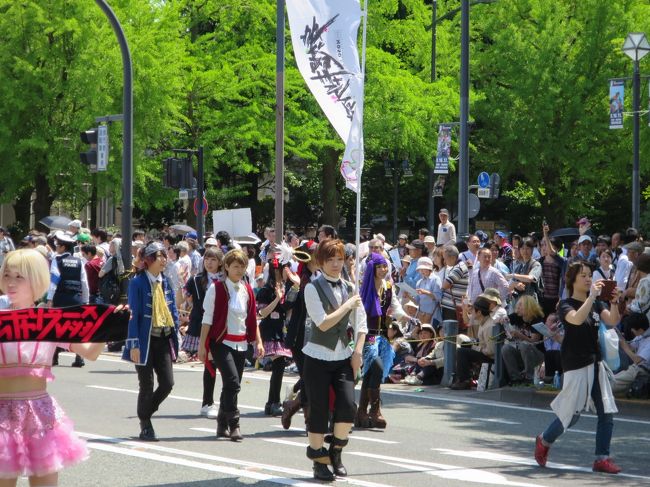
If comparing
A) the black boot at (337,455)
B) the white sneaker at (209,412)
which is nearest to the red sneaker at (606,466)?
the black boot at (337,455)

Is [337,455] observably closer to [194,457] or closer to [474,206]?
[194,457]

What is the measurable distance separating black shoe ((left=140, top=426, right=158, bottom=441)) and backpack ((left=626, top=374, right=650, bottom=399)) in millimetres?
5686

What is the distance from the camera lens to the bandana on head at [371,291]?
1142 centimetres

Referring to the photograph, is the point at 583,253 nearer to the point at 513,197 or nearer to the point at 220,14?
the point at 220,14

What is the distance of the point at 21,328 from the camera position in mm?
5695

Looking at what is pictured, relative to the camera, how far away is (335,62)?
9.89 metres

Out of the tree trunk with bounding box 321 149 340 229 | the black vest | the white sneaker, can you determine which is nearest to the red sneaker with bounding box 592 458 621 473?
the white sneaker

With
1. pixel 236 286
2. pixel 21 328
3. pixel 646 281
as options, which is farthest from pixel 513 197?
pixel 21 328

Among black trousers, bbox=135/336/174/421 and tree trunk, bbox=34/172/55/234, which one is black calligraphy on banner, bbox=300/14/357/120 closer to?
black trousers, bbox=135/336/174/421

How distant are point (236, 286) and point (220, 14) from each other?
92.1ft

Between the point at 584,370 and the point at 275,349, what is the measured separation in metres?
4.24

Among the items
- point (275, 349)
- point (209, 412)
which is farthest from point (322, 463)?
point (275, 349)

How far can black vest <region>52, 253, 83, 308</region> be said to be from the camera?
17.0 m

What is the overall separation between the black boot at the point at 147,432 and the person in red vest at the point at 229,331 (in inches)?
23.7
